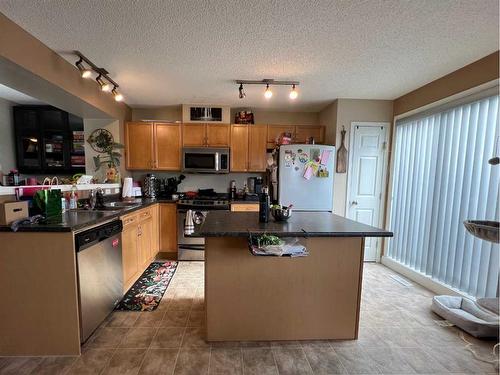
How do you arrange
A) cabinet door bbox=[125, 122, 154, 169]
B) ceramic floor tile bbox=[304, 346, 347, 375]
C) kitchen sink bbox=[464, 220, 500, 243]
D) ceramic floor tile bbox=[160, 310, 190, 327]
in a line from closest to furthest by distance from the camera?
kitchen sink bbox=[464, 220, 500, 243], ceramic floor tile bbox=[304, 346, 347, 375], ceramic floor tile bbox=[160, 310, 190, 327], cabinet door bbox=[125, 122, 154, 169]

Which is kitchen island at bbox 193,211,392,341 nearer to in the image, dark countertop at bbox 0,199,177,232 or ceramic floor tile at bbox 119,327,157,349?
ceramic floor tile at bbox 119,327,157,349

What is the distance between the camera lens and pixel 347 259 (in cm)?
169

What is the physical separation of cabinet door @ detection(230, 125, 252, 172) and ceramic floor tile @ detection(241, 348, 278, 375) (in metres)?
2.57

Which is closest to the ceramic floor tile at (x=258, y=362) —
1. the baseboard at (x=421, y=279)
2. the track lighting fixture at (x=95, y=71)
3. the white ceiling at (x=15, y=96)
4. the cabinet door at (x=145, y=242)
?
the cabinet door at (x=145, y=242)

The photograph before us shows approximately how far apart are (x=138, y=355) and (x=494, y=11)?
344 cm

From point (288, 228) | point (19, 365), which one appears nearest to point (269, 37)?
point (288, 228)

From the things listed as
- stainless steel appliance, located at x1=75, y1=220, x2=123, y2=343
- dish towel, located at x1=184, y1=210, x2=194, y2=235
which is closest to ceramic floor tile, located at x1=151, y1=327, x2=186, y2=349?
stainless steel appliance, located at x1=75, y1=220, x2=123, y2=343

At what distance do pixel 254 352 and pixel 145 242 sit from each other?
1.94m

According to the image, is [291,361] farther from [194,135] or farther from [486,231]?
[194,135]

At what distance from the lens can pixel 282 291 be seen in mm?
1698

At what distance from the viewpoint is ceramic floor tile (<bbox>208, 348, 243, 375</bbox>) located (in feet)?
4.79

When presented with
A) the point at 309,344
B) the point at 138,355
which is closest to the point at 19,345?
the point at 138,355

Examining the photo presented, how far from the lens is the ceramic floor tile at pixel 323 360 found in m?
1.48

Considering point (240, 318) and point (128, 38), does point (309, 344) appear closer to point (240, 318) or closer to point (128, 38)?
point (240, 318)
